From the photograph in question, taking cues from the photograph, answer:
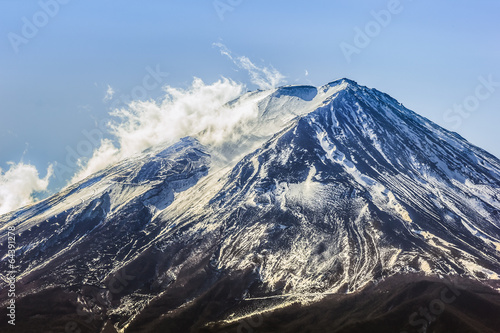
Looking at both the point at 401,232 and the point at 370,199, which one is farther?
the point at 370,199

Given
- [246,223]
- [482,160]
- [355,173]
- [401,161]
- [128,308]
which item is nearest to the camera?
[128,308]

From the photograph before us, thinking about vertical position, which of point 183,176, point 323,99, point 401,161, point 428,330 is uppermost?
A: point 323,99

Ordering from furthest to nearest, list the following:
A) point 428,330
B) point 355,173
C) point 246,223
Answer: point 355,173 < point 246,223 < point 428,330

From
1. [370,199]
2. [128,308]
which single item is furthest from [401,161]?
[128,308]

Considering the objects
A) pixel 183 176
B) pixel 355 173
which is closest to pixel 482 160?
pixel 355 173

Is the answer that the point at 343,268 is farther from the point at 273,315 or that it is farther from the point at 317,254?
the point at 273,315

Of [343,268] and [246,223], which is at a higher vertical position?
[246,223]
